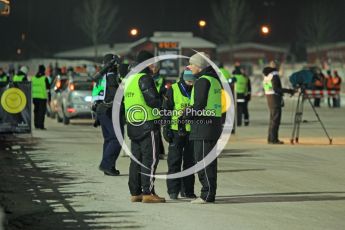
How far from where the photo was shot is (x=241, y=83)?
2853cm

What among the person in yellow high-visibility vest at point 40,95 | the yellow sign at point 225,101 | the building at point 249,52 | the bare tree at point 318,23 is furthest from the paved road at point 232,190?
the bare tree at point 318,23

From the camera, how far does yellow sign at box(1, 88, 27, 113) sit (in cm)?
2203

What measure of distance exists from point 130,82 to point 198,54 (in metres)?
0.98

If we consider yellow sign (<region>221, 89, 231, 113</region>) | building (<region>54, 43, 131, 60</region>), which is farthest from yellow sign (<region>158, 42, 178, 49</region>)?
building (<region>54, 43, 131, 60</region>)

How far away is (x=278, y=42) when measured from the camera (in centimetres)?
13325

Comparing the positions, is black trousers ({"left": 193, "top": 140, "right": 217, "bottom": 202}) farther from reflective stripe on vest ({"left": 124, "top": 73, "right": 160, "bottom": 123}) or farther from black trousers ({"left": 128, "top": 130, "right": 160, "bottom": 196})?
reflective stripe on vest ({"left": 124, "top": 73, "right": 160, "bottom": 123})

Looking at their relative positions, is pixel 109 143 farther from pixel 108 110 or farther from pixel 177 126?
pixel 177 126

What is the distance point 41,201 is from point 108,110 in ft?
11.6

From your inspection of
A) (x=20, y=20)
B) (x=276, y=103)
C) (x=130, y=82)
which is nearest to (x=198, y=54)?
(x=130, y=82)

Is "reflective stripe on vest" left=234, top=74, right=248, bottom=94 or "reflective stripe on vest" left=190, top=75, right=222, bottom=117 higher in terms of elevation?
"reflective stripe on vest" left=234, top=74, right=248, bottom=94

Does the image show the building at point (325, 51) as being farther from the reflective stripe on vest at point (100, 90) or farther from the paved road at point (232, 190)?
the reflective stripe on vest at point (100, 90)

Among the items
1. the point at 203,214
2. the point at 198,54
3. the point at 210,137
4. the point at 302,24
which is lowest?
the point at 203,214

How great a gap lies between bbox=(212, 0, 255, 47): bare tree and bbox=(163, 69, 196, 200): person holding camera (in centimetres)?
11186

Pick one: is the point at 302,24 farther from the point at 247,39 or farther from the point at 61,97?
the point at 61,97
